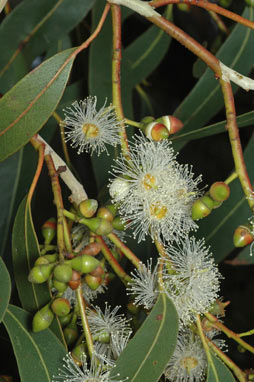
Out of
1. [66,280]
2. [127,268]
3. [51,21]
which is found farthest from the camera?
[51,21]

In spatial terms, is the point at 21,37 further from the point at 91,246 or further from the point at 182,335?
the point at 182,335

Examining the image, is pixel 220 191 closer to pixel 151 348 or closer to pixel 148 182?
pixel 148 182

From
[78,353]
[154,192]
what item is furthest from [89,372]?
[154,192]

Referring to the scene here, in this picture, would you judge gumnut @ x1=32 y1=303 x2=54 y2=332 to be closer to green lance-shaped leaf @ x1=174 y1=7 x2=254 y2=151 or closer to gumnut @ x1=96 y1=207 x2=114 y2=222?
gumnut @ x1=96 y1=207 x2=114 y2=222

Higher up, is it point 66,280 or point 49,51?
point 49,51

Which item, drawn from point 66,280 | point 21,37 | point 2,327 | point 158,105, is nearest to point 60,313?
point 66,280

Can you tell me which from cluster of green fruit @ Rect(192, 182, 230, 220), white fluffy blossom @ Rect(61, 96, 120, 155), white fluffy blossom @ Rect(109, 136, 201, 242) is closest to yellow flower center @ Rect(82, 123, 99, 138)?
white fluffy blossom @ Rect(61, 96, 120, 155)
